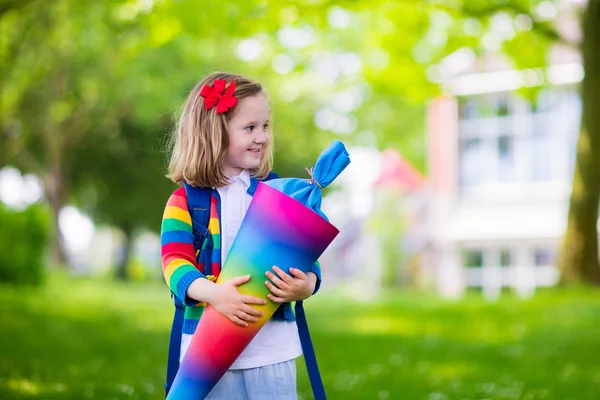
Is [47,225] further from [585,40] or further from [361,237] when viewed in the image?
[361,237]

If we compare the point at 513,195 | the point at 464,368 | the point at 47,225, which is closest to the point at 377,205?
the point at 513,195

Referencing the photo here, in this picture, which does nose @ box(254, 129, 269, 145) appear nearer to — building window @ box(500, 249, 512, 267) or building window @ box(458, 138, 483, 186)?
building window @ box(458, 138, 483, 186)

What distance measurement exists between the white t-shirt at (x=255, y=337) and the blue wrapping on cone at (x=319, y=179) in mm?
168

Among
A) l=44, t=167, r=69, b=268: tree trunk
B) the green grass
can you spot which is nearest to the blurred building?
l=44, t=167, r=69, b=268: tree trunk

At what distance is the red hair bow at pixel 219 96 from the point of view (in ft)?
9.41

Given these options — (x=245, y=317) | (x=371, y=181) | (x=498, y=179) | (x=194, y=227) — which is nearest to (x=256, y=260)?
(x=245, y=317)

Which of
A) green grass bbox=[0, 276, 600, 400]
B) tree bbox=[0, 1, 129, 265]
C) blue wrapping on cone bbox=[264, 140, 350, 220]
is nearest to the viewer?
blue wrapping on cone bbox=[264, 140, 350, 220]

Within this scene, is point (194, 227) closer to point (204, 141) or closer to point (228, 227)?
point (228, 227)

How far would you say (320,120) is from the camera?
107 feet

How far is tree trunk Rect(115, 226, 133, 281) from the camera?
104ft

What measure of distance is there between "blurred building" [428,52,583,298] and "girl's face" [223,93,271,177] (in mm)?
23274

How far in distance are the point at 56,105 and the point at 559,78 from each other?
49.9 feet

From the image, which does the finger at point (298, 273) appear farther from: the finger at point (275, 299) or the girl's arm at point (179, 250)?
the girl's arm at point (179, 250)

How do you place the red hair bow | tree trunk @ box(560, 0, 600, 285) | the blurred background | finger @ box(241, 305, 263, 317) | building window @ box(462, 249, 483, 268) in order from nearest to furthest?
finger @ box(241, 305, 263, 317) → the red hair bow → the blurred background → tree trunk @ box(560, 0, 600, 285) → building window @ box(462, 249, 483, 268)
